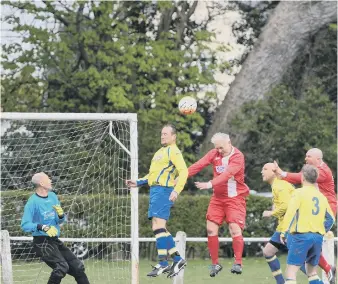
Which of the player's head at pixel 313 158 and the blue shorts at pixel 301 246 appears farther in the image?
the player's head at pixel 313 158

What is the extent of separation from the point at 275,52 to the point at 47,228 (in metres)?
15.9

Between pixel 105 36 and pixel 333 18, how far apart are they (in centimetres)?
694

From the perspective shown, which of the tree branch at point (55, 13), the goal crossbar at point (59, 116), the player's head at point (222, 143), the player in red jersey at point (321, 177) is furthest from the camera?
the tree branch at point (55, 13)

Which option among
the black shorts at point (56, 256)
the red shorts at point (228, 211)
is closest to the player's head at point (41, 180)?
the black shorts at point (56, 256)

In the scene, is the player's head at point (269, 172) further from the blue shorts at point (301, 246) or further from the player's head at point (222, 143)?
the blue shorts at point (301, 246)

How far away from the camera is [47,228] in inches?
522

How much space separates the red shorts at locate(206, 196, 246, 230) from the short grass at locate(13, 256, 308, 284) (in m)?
2.63

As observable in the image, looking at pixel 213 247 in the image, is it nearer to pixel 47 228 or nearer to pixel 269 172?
pixel 269 172

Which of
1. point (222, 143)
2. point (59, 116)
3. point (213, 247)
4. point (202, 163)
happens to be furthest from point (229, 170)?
point (59, 116)

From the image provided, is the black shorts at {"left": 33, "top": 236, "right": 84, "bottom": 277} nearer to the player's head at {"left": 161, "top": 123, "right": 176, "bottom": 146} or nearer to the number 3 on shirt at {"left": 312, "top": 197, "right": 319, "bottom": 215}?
the player's head at {"left": 161, "top": 123, "right": 176, "bottom": 146}

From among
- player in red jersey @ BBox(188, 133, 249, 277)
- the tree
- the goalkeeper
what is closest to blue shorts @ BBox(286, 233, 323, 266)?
player in red jersey @ BBox(188, 133, 249, 277)

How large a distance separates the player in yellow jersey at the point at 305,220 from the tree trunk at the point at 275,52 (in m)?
15.2

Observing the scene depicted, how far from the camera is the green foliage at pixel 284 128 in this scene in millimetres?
26453

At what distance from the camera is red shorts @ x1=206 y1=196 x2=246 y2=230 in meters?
14.1
